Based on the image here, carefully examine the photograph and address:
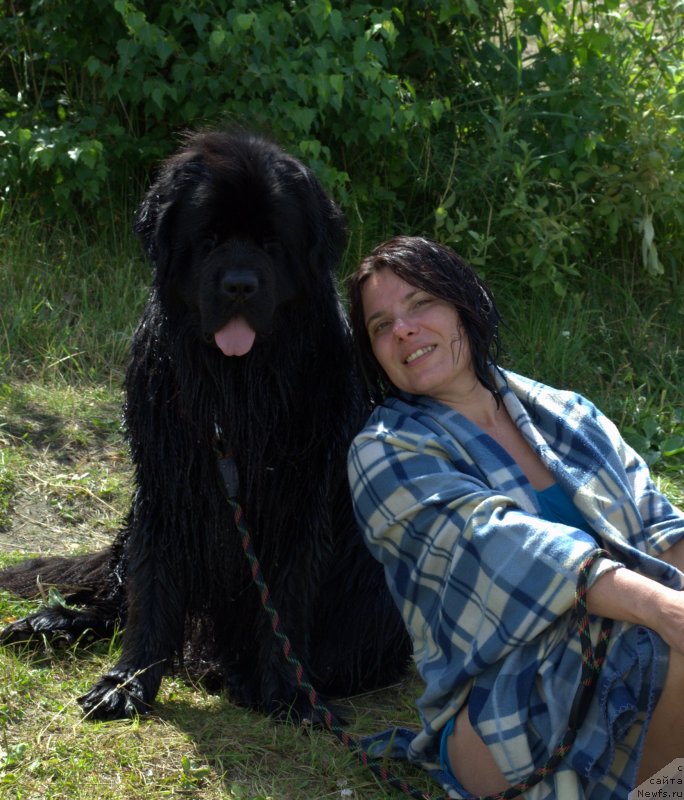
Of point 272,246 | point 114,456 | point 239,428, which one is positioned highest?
point 272,246

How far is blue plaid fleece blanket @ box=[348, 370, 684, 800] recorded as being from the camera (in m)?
2.06

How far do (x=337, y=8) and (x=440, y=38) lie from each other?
673 millimetres

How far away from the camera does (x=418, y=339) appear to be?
2.47 meters

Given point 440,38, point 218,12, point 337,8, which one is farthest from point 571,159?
point 218,12

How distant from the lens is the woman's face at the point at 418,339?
2.48 m

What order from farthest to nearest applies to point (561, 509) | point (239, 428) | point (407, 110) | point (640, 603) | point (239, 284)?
point (407, 110)
point (239, 428)
point (239, 284)
point (561, 509)
point (640, 603)

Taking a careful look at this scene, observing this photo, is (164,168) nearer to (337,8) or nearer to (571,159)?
(337,8)

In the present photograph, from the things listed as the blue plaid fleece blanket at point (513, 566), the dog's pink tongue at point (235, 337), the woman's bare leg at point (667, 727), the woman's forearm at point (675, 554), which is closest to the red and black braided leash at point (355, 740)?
the blue plaid fleece blanket at point (513, 566)

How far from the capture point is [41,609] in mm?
3094

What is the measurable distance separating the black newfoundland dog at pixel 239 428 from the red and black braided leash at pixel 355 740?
43 mm

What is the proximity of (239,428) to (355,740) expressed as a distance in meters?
0.81

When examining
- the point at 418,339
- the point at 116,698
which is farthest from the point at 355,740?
the point at 418,339

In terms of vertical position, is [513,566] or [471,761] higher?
[513,566]

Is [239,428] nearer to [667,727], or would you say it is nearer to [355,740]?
[355,740]
